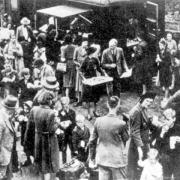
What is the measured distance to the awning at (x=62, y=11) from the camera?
12706 millimetres

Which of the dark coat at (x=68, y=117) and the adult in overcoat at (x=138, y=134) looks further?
the dark coat at (x=68, y=117)

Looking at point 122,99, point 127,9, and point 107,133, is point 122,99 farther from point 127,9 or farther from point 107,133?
point 107,133

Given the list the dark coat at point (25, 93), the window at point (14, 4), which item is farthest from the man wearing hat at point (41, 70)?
the window at point (14, 4)

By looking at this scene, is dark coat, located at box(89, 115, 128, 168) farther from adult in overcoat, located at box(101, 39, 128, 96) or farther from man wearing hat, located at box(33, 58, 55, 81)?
adult in overcoat, located at box(101, 39, 128, 96)

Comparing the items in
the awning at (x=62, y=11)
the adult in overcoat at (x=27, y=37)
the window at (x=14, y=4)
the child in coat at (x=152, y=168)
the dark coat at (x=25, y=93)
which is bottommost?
the child in coat at (x=152, y=168)

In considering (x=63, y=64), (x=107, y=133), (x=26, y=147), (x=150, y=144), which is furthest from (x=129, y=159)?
(x=63, y=64)

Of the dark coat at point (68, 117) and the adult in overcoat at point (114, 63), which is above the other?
the adult in overcoat at point (114, 63)

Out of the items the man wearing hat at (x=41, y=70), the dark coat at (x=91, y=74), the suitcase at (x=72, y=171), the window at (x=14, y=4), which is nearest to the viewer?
the suitcase at (x=72, y=171)

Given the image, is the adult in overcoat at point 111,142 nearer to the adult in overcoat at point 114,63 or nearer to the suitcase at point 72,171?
the suitcase at point 72,171

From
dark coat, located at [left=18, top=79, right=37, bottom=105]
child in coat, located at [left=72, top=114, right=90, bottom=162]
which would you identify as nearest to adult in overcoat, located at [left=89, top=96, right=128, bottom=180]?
child in coat, located at [left=72, top=114, right=90, bottom=162]

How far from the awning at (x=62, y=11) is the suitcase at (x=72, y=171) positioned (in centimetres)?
616

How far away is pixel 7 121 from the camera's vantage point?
655 cm

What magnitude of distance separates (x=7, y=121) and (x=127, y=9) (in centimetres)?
676

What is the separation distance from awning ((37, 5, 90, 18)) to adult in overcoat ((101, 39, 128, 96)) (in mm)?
2556
